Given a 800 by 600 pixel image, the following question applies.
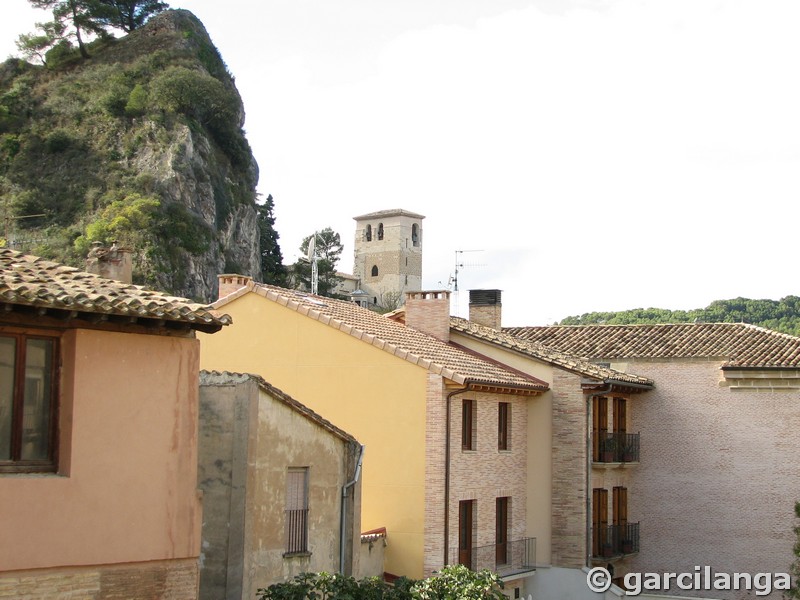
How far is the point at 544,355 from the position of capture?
2770 centimetres

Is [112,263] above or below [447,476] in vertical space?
above

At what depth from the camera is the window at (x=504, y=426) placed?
2612 cm

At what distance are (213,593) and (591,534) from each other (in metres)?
14.3

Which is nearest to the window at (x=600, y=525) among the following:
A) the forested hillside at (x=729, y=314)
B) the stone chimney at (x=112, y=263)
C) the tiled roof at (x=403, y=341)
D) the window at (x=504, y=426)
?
the window at (x=504, y=426)

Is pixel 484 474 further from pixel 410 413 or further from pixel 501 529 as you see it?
pixel 410 413

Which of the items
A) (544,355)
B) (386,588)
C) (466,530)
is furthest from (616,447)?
(386,588)

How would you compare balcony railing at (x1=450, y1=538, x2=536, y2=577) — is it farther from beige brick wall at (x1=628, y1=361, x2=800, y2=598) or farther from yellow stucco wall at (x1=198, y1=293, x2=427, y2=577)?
beige brick wall at (x1=628, y1=361, x2=800, y2=598)

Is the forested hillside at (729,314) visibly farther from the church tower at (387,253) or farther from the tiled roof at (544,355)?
the church tower at (387,253)

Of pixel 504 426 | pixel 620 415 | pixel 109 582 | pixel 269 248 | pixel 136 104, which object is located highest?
pixel 136 104

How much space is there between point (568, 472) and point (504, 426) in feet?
7.49

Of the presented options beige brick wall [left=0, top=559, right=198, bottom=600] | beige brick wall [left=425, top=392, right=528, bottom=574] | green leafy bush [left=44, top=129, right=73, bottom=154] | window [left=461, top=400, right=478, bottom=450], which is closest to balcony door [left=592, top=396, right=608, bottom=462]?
beige brick wall [left=425, top=392, right=528, bottom=574]

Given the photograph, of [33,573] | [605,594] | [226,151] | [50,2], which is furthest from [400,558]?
[50,2]

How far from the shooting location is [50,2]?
8775 centimetres

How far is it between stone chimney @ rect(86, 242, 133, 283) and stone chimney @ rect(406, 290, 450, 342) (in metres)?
13.8
